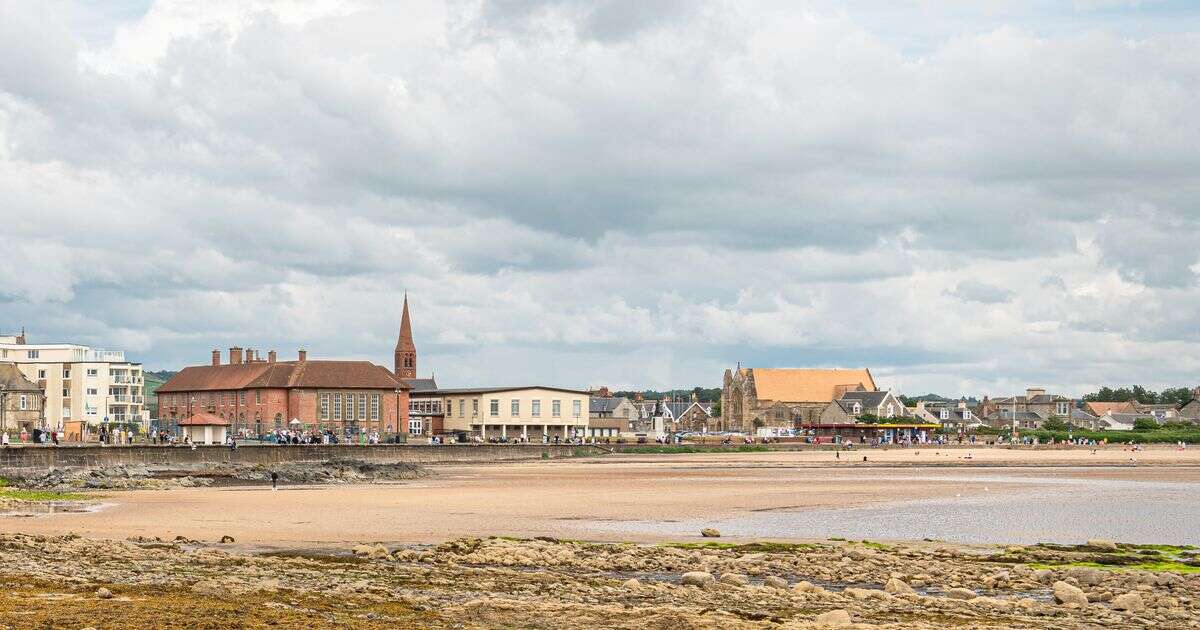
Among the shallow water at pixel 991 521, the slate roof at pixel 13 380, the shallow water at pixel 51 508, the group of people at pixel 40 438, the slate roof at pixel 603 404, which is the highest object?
the slate roof at pixel 13 380

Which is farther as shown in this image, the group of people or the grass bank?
the group of people

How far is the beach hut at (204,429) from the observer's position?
3236 inches

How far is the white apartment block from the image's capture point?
12756cm

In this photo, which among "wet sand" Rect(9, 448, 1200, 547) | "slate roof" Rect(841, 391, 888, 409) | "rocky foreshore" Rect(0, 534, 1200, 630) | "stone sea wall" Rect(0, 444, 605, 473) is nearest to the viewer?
"rocky foreshore" Rect(0, 534, 1200, 630)

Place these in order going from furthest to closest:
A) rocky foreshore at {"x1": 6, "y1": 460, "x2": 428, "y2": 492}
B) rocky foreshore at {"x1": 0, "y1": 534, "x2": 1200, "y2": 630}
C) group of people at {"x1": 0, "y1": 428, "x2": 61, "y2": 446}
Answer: group of people at {"x1": 0, "y1": 428, "x2": 61, "y2": 446}
rocky foreshore at {"x1": 6, "y1": 460, "x2": 428, "y2": 492}
rocky foreshore at {"x1": 0, "y1": 534, "x2": 1200, "y2": 630}

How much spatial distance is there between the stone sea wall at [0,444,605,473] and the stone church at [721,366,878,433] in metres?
80.3

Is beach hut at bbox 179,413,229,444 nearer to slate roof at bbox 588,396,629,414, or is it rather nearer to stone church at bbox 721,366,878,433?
slate roof at bbox 588,396,629,414

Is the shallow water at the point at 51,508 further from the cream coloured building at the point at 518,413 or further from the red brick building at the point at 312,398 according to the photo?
the cream coloured building at the point at 518,413

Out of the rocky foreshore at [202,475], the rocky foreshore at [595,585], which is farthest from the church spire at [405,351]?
the rocky foreshore at [595,585]

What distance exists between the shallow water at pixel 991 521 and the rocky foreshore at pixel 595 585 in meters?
4.09

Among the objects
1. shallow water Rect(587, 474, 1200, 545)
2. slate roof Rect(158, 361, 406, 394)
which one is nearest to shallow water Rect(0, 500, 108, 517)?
shallow water Rect(587, 474, 1200, 545)

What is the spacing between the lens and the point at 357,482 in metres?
64.6

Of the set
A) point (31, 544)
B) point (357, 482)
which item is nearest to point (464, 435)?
point (357, 482)

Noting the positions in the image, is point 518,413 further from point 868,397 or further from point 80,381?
point 868,397
